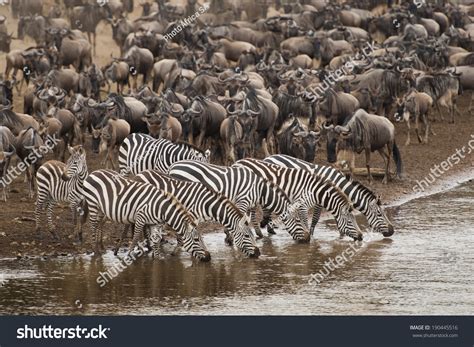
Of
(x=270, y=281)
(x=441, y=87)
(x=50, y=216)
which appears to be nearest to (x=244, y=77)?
(x=441, y=87)

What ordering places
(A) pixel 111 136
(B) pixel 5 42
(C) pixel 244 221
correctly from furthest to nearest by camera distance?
(B) pixel 5 42 → (A) pixel 111 136 → (C) pixel 244 221

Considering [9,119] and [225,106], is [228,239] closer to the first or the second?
[9,119]

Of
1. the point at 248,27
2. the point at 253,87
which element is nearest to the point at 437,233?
the point at 253,87

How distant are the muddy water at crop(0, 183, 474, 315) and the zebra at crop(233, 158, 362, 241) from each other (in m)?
0.32

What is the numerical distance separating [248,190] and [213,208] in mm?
1313

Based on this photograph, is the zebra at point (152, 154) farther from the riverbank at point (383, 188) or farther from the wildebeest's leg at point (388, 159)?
the wildebeest's leg at point (388, 159)

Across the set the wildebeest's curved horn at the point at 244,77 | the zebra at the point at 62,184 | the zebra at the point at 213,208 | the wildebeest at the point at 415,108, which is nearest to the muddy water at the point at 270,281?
the zebra at the point at 213,208

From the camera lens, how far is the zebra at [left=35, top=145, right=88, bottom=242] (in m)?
19.6

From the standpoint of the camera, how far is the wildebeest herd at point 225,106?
19.4 meters

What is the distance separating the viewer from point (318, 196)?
20219mm

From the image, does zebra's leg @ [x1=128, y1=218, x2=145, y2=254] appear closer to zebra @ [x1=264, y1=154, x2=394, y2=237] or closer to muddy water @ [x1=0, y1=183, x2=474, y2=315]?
muddy water @ [x1=0, y1=183, x2=474, y2=315]

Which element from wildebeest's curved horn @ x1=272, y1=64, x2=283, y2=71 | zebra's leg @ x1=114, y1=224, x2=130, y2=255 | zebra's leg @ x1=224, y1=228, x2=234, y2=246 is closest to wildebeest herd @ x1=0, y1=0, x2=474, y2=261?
wildebeest's curved horn @ x1=272, y1=64, x2=283, y2=71

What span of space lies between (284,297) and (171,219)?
2.17 m

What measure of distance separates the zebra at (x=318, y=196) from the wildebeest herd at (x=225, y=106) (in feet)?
0.07
